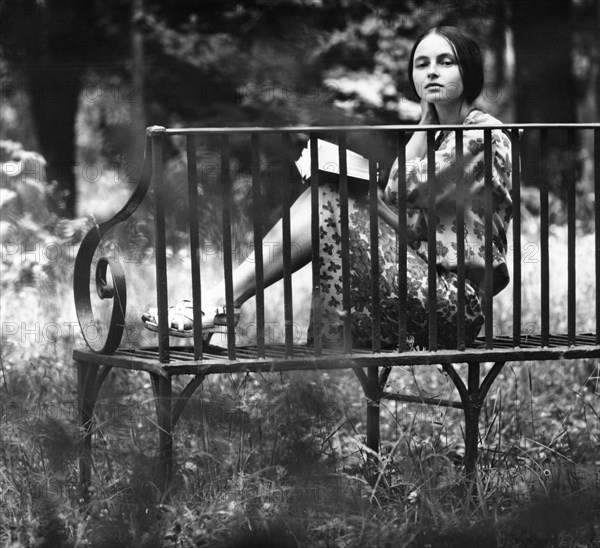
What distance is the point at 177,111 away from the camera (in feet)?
25.6

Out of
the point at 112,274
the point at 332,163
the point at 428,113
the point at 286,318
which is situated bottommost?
the point at 286,318

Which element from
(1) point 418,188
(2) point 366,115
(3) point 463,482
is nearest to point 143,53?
(2) point 366,115

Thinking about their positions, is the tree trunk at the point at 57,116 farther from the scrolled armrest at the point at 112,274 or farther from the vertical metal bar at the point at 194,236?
the vertical metal bar at the point at 194,236

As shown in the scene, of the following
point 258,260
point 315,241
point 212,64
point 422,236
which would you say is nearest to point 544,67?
point 212,64

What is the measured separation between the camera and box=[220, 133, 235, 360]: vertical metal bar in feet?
9.41

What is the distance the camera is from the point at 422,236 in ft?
11.2

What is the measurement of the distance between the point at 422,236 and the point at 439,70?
516 millimetres

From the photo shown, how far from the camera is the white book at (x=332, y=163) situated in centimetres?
312

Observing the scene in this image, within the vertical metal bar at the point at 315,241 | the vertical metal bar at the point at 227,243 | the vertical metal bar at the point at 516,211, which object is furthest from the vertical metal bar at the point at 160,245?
the vertical metal bar at the point at 516,211

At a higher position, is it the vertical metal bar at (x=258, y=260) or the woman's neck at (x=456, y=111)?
the woman's neck at (x=456, y=111)

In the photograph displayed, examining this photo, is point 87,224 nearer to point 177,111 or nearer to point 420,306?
point 177,111

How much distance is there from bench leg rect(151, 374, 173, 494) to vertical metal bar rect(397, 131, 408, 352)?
2.12 feet

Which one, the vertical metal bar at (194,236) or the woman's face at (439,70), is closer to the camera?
the vertical metal bar at (194,236)

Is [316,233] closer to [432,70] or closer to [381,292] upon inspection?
[381,292]
